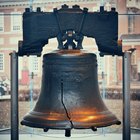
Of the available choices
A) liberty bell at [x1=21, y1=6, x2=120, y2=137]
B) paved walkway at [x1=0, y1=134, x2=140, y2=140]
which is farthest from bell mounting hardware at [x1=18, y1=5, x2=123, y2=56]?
paved walkway at [x1=0, y1=134, x2=140, y2=140]

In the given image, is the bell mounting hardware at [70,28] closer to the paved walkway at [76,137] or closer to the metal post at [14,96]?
the metal post at [14,96]

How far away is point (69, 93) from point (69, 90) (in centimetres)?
1

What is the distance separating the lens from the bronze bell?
54.6 inches

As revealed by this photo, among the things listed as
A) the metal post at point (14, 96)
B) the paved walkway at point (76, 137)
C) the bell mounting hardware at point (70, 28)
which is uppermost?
the bell mounting hardware at point (70, 28)

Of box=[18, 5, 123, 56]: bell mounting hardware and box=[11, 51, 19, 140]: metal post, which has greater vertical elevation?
box=[18, 5, 123, 56]: bell mounting hardware

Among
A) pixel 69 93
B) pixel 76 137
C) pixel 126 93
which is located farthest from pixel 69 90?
pixel 76 137

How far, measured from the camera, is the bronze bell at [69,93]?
1.39m

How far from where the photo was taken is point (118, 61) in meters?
4.82

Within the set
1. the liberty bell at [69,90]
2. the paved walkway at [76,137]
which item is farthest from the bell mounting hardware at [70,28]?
the paved walkway at [76,137]

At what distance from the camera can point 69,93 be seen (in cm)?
144

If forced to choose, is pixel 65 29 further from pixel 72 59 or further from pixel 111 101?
pixel 111 101

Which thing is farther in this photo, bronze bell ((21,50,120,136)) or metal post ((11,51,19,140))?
metal post ((11,51,19,140))

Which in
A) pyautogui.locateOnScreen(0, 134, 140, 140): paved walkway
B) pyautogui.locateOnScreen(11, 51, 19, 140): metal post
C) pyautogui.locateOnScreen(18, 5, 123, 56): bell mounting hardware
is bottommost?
pyautogui.locateOnScreen(0, 134, 140, 140): paved walkway

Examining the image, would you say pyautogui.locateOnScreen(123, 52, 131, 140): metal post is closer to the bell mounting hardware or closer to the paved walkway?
the bell mounting hardware
